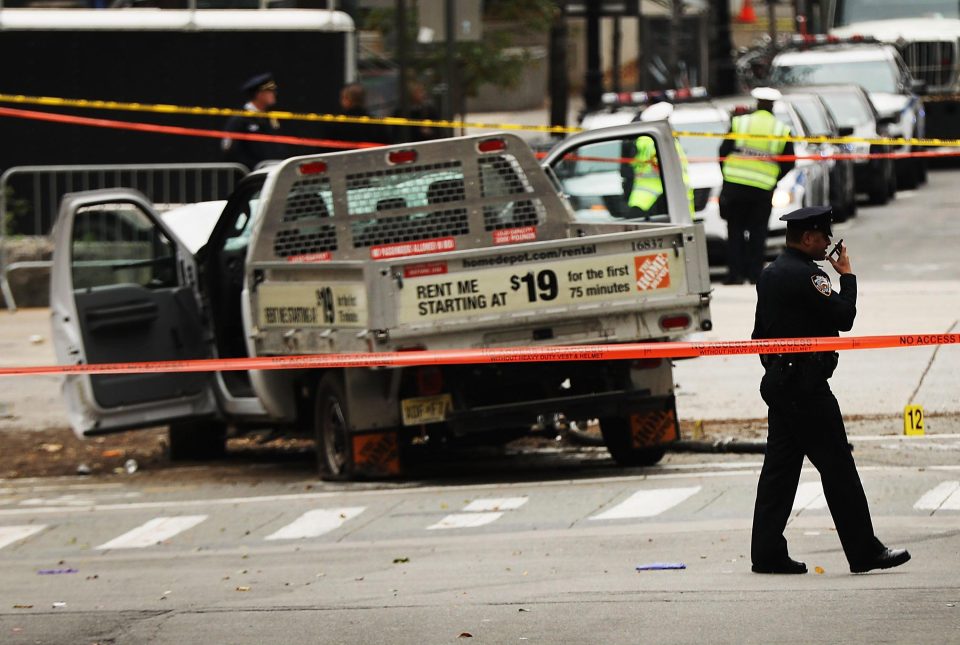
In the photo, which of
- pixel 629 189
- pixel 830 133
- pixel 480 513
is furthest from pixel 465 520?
pixel 830 133

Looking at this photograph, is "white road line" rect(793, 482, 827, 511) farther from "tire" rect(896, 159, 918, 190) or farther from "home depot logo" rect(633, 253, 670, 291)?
"tire" rect(896, 159, 918, 190)

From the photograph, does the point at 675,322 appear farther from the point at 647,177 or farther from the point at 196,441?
the point at 196,441

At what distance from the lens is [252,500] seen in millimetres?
11500

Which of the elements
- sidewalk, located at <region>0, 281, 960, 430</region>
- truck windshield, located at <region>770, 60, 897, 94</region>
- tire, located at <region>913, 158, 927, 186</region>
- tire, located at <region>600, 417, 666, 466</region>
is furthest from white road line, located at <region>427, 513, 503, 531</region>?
tire, located at <region>913, 158, 927, 186</region>

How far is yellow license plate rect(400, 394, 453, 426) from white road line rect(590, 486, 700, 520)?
1.23 metres

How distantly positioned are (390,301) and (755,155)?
280 inches

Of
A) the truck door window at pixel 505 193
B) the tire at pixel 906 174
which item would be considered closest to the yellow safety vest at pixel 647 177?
the truck door window at pixel 505 193

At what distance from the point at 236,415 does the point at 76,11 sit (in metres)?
10.7

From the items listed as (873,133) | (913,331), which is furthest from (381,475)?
(873,133)

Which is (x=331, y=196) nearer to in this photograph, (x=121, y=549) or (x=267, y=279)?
(x=267, y=279)

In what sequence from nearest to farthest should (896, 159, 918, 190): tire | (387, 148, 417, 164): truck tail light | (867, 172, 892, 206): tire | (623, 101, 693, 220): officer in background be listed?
(387, 148, 417, 164): truck tail light
(623, 101, 693, 220): officer in background
(867, 172, 892, 206): tire
(896, 159, 918, 190): tire

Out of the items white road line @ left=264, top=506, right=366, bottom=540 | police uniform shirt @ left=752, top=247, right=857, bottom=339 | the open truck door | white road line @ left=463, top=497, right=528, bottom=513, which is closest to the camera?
police uniform shirt @ left=752, top=247, right=857, bottom=339

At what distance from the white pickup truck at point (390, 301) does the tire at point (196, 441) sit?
1cm

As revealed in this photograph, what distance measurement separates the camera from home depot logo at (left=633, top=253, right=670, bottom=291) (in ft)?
36.2
